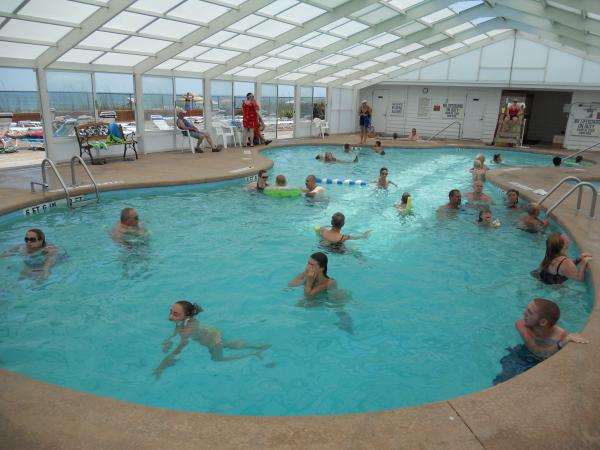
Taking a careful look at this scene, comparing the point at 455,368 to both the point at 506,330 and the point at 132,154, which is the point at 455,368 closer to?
the point at 506,330

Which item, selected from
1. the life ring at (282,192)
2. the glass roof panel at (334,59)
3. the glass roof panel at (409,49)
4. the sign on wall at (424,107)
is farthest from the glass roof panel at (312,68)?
the life ring at (282,192)

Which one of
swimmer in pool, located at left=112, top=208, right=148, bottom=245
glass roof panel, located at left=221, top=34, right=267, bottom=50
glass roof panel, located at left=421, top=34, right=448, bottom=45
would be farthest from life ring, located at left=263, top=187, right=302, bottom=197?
glass roof panel, located at left=421, top=34, right=448, bottom=45

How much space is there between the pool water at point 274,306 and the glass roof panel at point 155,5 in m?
4.32

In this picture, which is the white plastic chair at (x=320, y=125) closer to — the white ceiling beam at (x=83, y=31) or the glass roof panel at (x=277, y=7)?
the glass roof panel at (x=277, y=7)

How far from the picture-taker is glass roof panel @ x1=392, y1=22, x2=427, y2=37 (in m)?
15.0

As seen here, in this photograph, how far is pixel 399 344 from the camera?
461 cm

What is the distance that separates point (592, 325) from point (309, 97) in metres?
19.1

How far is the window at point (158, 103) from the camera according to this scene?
13883mm

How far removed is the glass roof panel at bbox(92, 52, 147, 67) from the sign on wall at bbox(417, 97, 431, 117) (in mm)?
16249

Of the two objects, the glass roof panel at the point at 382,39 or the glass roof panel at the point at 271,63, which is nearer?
the glass roof panel at the point at 382,39

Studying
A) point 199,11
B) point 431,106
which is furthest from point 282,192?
point 431,106

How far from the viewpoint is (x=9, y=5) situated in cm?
812

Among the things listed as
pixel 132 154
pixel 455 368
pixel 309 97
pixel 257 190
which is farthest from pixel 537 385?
pixel 309 97

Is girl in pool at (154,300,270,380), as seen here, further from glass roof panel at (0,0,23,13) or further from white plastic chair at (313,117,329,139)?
white plastic chair at (313,117,329,139)
